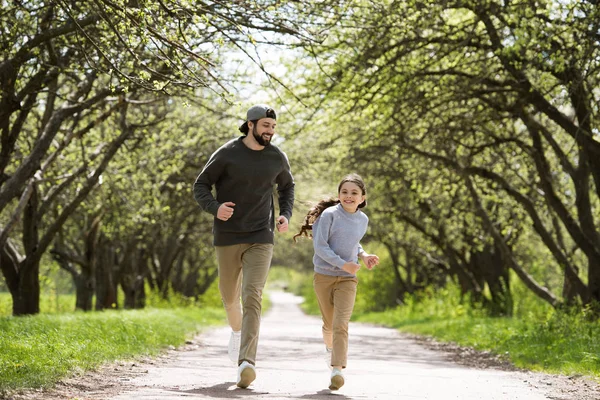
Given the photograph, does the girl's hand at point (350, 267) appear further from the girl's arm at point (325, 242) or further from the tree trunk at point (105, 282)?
the tree trunk at point (105, 282)

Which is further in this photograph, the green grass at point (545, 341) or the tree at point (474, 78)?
the tree at point (474, 78)

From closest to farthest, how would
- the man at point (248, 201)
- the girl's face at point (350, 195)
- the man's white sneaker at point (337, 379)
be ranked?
the man's white sneaker at point (337, 379)
the man at point (248, 201)
the girl's face at point (350, 195)

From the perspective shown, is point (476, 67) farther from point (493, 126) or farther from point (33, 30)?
point (33, 30)

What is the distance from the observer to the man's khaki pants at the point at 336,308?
23.9 feet

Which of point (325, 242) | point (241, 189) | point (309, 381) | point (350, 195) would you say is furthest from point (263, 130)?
point (309, 381)

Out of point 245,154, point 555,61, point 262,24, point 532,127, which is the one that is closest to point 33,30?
point 262,24

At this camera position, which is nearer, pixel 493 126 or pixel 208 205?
pixel 208 205

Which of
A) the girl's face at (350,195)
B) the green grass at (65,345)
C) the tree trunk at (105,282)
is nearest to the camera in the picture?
the green grass at (65,345)

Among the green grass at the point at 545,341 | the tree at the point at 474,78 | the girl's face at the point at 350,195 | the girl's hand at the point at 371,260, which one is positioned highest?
the tree at the point at 474,78

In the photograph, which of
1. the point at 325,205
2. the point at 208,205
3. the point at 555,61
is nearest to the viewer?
the point at 208,205

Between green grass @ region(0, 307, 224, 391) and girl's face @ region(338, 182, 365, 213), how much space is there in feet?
9.10

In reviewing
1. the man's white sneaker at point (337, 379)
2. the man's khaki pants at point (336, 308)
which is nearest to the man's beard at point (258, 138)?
the man's khaki pants at point (336, 308)

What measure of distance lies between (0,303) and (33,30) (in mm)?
15442

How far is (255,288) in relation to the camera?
7348 millimetres
